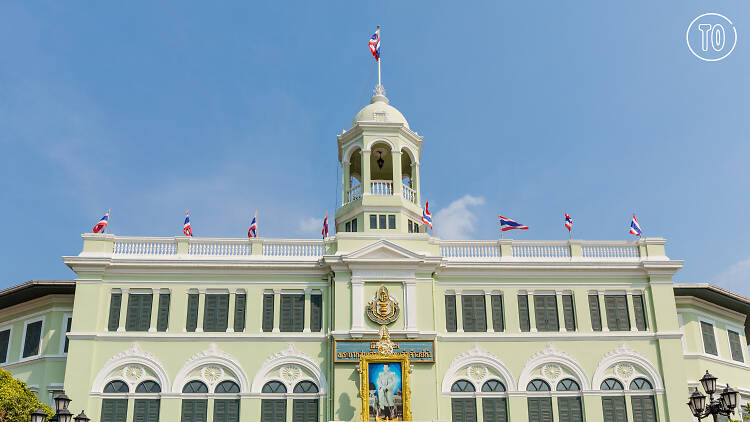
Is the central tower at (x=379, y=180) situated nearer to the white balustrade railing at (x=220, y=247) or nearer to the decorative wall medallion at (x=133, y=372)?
the white balustrade railing at (x=220, y=247)

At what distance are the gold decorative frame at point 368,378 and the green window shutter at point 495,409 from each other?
12.2 feet

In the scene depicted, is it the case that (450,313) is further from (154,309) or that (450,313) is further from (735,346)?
(735,346)

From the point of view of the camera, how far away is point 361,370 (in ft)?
108

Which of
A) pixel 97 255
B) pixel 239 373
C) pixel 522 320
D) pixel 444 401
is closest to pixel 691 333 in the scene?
pixel 522 320

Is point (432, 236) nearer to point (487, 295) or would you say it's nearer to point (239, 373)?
point (487, 295)

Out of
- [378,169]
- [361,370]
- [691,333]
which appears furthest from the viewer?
[378,169]

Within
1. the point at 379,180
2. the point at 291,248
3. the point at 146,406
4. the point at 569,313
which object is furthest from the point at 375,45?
the point at 146,406

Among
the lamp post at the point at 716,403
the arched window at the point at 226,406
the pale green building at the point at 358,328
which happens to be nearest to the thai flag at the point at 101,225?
the pale green building at the point at 358,328

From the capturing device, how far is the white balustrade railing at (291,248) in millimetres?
36594

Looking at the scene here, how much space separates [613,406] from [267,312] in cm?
1578

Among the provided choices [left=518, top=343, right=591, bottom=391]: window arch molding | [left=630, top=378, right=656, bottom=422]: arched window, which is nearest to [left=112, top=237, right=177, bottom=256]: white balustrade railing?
[left=518, top=343, right=591, bottom=391]: window arch molding

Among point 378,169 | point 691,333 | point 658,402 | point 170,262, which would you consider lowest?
point 658,402

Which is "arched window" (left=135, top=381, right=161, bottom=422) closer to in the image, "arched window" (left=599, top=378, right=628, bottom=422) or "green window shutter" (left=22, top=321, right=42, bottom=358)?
"green window shutter" (left=22, top=321, right=42, bottom=358)

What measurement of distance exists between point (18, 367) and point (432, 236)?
2004cm
